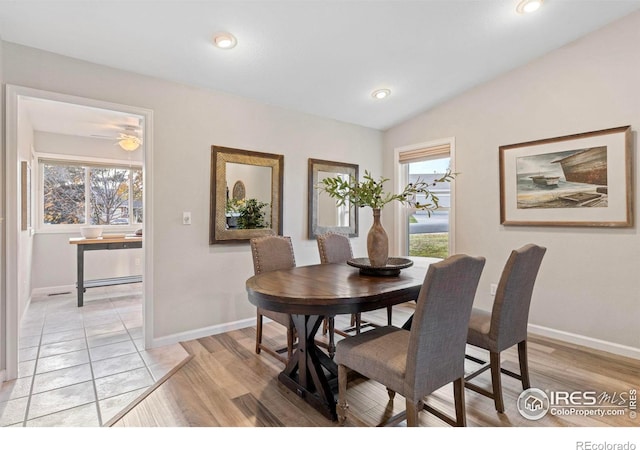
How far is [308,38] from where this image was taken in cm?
263

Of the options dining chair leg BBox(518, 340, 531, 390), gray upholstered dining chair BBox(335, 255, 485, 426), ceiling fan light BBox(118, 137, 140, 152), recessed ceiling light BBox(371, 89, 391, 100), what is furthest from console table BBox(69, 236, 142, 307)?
dining chair leg BBox(518, 340, 531, 390)

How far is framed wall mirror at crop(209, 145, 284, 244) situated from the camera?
3.30 meters

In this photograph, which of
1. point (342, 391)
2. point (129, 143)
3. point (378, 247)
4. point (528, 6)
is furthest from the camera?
point (129, 143)

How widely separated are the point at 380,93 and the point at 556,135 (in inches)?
69.1

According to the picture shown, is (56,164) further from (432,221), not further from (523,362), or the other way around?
(523,362)

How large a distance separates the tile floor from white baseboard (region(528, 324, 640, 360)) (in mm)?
3384

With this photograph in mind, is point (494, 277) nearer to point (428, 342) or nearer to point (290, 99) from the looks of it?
point (428, 342)

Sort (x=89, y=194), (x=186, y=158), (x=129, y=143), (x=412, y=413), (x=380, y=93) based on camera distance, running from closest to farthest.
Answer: (x=412, y=413) → (x=186, y=158) → (x=380, y=93) → (x=129, y=143) → (x=89, y=194)

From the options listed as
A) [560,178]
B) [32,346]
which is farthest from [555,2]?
[32,346]

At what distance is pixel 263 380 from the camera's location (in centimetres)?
238

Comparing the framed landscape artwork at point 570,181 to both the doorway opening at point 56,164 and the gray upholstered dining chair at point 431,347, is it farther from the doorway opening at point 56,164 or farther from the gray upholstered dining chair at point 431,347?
the doorway opening at point 56,164

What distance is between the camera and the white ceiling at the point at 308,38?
2.24 m

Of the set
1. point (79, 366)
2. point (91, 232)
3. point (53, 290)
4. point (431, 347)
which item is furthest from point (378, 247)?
point (53, 290)
